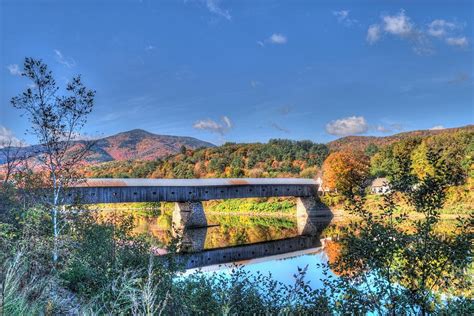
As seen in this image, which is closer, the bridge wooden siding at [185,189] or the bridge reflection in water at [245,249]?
the bridge reflection in water at [245,249]

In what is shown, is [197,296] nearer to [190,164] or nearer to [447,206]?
[447,206]

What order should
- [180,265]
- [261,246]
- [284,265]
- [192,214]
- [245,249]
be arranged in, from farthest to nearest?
1. [192,214]
2. [261,246]
3. [245,249]
4. [284,265]
5. [180,265]

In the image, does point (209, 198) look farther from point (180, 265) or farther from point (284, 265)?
point (180, 265)

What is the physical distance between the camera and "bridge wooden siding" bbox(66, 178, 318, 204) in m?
25.5

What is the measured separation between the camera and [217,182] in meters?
31.6

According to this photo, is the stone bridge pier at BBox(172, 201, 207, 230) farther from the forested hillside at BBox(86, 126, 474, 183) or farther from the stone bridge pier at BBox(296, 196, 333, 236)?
the forested hillside at BBox(86, 126, 474, 183)

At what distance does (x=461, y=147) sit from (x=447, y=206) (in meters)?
12.1

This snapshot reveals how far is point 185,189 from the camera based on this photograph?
29.5 metres

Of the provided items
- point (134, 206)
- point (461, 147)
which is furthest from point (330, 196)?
point (134, 206)

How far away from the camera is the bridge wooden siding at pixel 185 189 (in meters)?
25.5

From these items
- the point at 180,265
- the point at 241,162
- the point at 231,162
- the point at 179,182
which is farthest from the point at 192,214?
the point at 231,162

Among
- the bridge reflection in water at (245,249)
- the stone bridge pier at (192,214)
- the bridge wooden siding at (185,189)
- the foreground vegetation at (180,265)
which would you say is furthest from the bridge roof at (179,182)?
the foreground vegetation at (180,265)

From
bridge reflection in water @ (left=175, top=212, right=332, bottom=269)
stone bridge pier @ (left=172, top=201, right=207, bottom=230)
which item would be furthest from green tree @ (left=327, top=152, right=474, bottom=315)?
stone bridge pier @ (left=172, top=201, right=207, bottom=230)

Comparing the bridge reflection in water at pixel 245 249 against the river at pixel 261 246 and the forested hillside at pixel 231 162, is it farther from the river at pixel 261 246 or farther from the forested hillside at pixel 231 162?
the forested hillside at pixel 231 162
